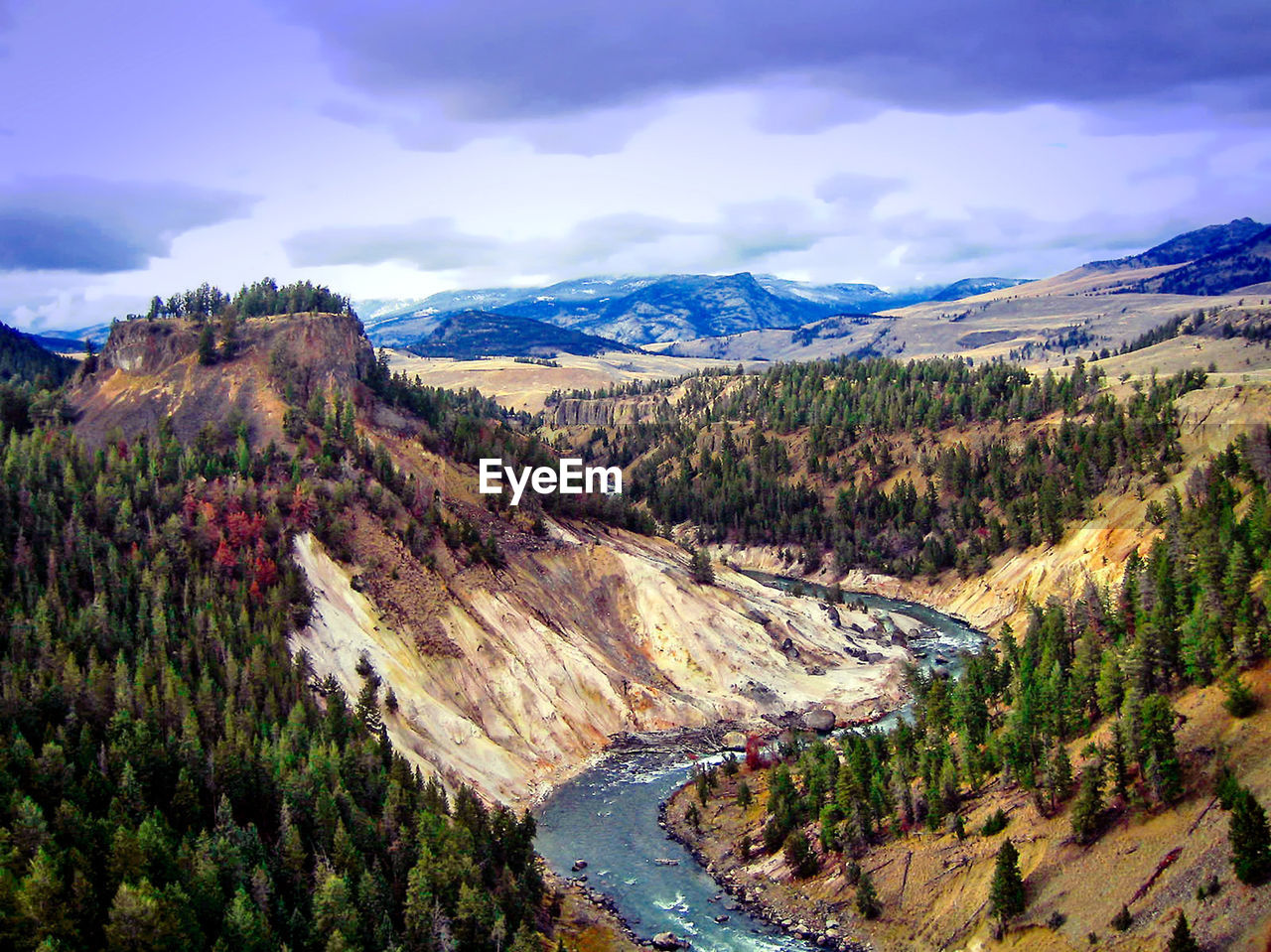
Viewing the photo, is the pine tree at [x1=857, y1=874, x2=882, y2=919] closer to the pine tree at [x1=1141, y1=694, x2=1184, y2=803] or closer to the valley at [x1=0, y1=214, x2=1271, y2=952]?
the valley at [x1=0, y1=214, x2=1271, y2=952]

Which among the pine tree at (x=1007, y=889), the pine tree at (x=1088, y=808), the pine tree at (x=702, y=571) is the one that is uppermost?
the pine tree at (x=702, y=571)

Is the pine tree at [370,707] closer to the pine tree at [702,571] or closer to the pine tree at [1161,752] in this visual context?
the pine tree at [702,571]

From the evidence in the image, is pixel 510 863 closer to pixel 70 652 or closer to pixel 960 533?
pixel 70 652

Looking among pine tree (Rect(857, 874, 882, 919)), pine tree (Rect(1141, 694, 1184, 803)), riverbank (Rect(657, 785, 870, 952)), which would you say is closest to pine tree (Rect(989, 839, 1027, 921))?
pine tree (Rect(857, 874, 882, 919))

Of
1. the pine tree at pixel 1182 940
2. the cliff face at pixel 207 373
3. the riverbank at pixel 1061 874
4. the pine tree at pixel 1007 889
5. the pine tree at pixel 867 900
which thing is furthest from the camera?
the cliff face at pixel 207 373

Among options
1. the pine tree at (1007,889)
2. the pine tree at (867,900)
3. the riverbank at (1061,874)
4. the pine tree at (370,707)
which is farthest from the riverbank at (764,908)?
the pine tree at (370,707)
